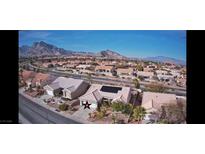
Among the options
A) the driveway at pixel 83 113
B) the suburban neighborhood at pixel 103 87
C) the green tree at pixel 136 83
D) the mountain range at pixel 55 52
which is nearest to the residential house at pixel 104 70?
the suburban neighborhood at pixel 103 87

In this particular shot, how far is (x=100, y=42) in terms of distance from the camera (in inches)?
115

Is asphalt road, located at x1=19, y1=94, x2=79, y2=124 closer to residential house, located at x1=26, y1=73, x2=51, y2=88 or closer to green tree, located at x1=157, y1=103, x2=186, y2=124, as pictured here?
residential house, located at x1=26, y1=73, x2=51, y2=88

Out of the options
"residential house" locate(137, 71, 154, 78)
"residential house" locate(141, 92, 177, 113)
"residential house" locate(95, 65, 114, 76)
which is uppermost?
"residential house" locate(95, 65, 114, 76)

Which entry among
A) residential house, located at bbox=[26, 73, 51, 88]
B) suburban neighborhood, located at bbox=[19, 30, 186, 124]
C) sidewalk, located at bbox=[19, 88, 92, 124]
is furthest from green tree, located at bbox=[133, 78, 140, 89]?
residential house, located at bbox=[26, 73, 51, 88]

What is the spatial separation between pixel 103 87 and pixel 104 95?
0.08 metres

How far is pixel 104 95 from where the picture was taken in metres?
2.93

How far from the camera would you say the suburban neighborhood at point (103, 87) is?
2.89 meters

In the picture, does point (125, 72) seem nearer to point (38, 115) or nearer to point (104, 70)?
point (104, 70)

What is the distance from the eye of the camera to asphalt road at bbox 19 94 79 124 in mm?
2902

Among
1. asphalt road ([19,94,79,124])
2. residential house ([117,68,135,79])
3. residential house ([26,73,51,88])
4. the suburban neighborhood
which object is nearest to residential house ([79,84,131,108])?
the suburban neighborhood

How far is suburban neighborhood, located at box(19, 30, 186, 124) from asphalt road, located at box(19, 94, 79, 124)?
0.05 ft

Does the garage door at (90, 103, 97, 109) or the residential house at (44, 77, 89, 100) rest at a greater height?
the residential house at (44, 77, 89, 100)
